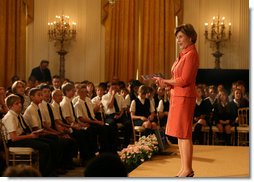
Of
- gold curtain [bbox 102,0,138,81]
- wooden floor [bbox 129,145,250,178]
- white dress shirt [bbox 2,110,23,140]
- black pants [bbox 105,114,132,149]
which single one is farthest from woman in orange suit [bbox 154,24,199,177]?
gold curtain [bbox 102,0,138,81]

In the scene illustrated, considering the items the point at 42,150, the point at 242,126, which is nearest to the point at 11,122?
the point at 42,150

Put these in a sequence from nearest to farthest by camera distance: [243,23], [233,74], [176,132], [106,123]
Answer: [176,132], [106,123], [233,74], [243,23]

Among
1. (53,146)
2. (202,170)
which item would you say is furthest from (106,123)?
(202,170)

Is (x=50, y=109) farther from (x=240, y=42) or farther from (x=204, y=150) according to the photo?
(x=240, y=42)

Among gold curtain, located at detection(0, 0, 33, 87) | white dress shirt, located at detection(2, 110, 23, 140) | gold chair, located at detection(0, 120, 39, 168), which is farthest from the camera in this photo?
gold curtain, located at detection(0, 0, 33, 87)

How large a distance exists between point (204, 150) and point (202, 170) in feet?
5.24

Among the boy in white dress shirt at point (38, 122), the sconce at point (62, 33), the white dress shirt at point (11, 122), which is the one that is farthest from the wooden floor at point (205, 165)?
the sconce at point (62, 33)

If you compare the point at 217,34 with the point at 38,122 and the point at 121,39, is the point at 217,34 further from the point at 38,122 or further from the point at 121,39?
the point at 38,122

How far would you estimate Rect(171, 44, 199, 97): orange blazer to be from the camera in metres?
4.17

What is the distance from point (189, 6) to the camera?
1099 centimetres

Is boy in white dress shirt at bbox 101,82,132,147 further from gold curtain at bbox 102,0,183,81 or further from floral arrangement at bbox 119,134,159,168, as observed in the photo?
gold curtain at bbox 102,0,183,81

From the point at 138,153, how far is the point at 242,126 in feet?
9.67

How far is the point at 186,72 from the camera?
4.18m

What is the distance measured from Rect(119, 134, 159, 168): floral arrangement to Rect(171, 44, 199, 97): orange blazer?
1.47 m
